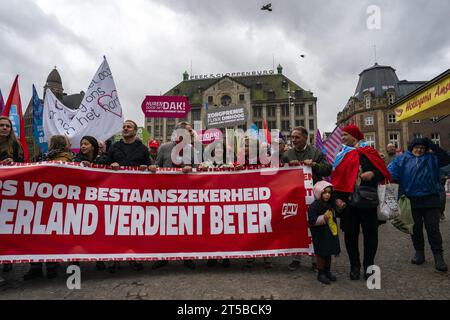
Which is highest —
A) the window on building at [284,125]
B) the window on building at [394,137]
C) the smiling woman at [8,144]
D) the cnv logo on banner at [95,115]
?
the window on building at [284,125]

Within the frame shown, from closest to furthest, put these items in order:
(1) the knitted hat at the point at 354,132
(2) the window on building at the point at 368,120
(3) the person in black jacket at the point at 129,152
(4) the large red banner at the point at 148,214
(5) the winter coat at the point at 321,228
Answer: (5) the winter coat at the point at 321,228 < (4) the large red banner at the point at 148,214 < (1) the knitted hat at the point at 354,132 < (3) the person in black jacket at the point at 129,152 < (2) the window on building at the point at 368,120

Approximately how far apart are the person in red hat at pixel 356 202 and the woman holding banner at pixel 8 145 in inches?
177

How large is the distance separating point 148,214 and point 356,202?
280 centimetres

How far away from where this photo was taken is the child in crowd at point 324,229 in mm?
3529

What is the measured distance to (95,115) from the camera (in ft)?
20.1

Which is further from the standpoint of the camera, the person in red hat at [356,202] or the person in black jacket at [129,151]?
the person in black jacket at [129,151]

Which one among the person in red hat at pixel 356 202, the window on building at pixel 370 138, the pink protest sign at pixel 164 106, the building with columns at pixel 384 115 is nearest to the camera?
the person in red hat at pixel 356 202

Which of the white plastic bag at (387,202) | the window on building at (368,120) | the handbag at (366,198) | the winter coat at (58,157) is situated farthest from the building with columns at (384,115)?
the winter coat at (58,157)

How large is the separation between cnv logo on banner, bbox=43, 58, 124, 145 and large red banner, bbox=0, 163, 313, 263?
7.66 ft

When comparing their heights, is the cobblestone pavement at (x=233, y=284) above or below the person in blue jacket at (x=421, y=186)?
below

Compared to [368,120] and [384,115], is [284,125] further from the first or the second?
[384,115]

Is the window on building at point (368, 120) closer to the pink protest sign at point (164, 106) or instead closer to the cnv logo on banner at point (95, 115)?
the pink protest sign at point (164, 106)

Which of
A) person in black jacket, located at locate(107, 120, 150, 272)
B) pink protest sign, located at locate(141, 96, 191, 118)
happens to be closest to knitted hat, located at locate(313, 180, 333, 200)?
person in black jacket, located at locate(107, 120, 150, 272)
